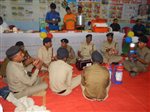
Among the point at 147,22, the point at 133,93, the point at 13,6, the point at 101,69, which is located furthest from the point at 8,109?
the point at 147,22

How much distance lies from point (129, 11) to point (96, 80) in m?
7.08

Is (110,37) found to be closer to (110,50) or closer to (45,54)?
(110,50)

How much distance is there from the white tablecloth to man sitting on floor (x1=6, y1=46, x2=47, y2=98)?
2.53 metres

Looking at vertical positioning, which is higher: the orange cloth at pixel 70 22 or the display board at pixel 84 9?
the display board at pixel 84 9

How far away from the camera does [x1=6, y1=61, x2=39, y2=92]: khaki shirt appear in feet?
11.9

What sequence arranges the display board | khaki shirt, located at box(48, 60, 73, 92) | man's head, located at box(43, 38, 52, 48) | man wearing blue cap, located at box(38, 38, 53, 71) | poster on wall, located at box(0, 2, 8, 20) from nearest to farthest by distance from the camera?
khaki shirt, located at box(48, 60, 73, 92) → man's head, located at box(43, 38, 52, 48) → man wearing blue cap, located at box(38, 38, 53, 71) → poster on wall, located at box(0, 2, 8, 20) → the display board

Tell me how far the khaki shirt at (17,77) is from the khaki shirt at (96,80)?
1020 mm

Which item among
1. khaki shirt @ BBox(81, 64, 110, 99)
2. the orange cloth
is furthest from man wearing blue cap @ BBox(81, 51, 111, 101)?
the orange cloth

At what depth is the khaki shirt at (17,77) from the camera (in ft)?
11.9

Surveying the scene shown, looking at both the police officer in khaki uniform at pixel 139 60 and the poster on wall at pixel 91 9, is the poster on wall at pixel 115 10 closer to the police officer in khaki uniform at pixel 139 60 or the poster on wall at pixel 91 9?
the poster on wall at pixel 91 9

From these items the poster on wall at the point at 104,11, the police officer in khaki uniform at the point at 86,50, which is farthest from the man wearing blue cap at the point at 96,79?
the poster on wall at the point at 104,11

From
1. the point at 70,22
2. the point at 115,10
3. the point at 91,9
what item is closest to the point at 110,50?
the point at 70,22

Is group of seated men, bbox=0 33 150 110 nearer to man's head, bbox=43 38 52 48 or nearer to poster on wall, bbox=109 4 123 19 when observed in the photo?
man's head, bbox=43 38 52 48

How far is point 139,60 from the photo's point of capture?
5.44 m
